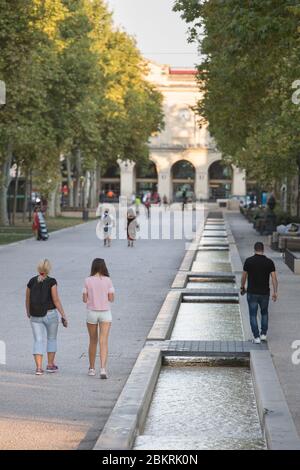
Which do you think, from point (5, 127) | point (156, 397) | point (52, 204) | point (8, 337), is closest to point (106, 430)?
point (156, 397)

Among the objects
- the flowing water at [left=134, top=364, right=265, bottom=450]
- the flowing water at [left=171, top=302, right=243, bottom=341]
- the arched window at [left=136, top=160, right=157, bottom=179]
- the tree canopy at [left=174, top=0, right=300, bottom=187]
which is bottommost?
the flowing water at [left=171, top=302, right=243, bottom=341]

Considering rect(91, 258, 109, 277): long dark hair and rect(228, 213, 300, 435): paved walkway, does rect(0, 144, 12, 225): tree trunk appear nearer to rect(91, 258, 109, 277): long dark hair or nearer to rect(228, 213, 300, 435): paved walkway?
rect(228, 213, 300, 435): paved walkway

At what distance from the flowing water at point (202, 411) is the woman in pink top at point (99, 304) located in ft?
2.77

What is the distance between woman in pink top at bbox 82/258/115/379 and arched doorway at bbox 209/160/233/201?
132 meters

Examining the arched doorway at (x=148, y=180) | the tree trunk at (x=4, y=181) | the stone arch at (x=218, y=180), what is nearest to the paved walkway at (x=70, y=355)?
the tree trunk at (x=4, y=181)

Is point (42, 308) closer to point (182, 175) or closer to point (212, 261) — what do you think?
point (212, 261)

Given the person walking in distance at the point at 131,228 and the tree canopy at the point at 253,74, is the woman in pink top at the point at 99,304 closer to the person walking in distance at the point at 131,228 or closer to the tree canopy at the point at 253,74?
the tree canopy at the point at 253,74

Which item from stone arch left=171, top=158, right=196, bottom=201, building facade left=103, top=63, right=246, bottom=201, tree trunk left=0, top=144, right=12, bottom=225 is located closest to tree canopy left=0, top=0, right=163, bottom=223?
tree trunk left=0, top=144, right=12, bottom=225

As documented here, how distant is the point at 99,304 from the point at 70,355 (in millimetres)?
1885

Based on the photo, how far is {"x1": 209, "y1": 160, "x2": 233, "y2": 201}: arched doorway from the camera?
14600 centimetres

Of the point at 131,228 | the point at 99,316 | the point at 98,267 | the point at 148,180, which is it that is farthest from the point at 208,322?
the point at 148,180

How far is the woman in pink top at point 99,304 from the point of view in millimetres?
13383

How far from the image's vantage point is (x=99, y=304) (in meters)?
13.4

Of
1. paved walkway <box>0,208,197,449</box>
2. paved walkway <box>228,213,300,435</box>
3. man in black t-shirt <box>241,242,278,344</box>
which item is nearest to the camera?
paved walkway <box>0,208,197,449</box>
